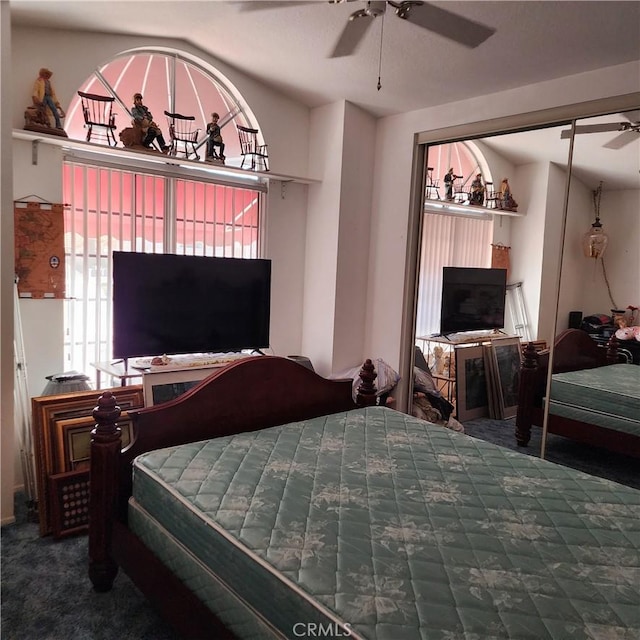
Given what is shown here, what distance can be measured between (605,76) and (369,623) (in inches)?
122

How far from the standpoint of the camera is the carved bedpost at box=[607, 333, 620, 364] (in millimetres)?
3188

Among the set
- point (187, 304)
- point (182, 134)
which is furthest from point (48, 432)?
point (182, 134)

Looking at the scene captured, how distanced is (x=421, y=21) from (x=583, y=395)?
232 cm

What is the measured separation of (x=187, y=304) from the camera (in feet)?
11.0

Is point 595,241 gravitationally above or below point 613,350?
above

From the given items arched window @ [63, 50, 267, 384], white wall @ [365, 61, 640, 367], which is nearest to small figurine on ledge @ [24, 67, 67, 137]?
arched window @ [63, 50, 267, 384]

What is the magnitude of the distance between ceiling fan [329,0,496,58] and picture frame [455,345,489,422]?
212 centimetres

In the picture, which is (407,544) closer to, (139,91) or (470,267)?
(470,267)

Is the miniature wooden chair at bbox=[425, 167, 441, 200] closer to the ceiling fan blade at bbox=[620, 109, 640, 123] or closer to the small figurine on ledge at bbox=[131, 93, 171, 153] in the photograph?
the ceiling fan blade at bbox=[620, 109, 640, 123]

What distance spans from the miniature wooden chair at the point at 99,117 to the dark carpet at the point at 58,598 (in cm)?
223

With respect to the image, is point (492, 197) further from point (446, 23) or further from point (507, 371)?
point (446, 23)

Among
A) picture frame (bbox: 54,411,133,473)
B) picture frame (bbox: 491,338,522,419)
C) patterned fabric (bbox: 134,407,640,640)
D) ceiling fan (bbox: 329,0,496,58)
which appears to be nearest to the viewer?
patterned fabric (bbox: 134,407,640,640)

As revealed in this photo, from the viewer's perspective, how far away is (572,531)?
1.61 metres

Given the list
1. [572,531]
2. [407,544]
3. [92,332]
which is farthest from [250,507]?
[92,332]
